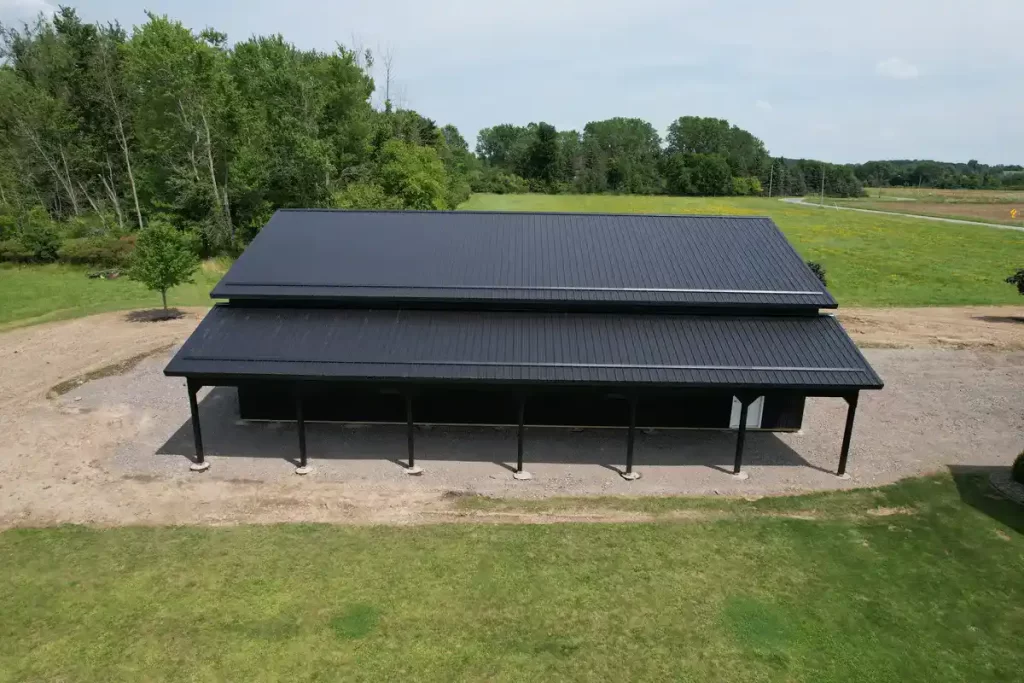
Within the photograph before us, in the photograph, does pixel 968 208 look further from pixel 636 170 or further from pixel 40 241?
pixel 40 241

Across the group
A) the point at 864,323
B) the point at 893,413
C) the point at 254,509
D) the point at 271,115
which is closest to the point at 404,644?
the point at 254,509

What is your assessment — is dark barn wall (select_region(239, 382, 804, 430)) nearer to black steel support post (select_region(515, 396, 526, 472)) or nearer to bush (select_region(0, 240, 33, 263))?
black steel support post (select_region(515, 396, 526, 472))

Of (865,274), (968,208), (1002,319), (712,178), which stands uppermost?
(712,178)

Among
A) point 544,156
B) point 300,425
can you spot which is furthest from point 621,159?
point 300,425

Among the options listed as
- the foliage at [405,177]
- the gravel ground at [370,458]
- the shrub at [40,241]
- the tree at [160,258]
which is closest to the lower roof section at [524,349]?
the gravel ground at [370,458]

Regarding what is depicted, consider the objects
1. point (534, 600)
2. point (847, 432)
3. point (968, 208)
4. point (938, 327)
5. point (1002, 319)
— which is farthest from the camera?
point (968, 208)

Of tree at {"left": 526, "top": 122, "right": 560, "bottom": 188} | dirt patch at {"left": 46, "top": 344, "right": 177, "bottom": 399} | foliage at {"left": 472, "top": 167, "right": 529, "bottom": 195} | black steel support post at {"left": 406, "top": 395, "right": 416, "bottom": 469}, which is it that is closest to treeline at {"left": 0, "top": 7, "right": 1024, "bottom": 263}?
dirt patch at {"left": 46, "top": 344, "right": 177, "bottom": 399}

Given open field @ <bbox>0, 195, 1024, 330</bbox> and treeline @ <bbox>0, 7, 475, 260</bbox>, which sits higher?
treeline @ <bbox>0, 7, 475, 260</bbox>
